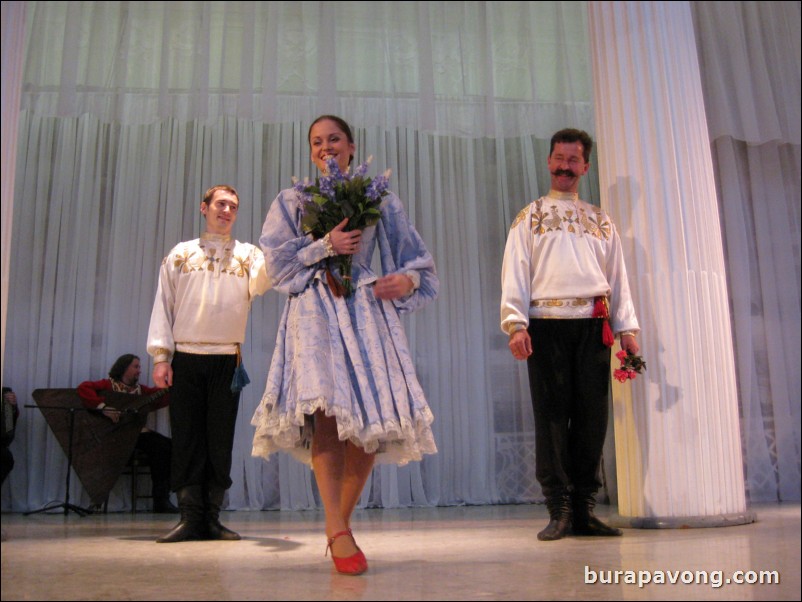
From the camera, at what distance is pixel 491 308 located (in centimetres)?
571

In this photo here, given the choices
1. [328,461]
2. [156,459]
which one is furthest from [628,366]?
[156,459]

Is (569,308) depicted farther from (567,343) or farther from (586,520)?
(586,520)

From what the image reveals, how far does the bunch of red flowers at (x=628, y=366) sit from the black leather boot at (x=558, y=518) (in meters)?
0.51

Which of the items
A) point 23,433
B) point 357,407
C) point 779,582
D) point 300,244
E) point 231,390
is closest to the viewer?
point 779,582

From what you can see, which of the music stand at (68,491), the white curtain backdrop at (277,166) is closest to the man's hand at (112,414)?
the music stand at (68,491)

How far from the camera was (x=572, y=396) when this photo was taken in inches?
124

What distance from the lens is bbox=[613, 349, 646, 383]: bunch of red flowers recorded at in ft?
10.5

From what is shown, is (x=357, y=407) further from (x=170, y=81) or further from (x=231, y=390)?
(x=170, y=81)

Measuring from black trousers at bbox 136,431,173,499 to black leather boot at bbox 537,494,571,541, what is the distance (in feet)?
10.0

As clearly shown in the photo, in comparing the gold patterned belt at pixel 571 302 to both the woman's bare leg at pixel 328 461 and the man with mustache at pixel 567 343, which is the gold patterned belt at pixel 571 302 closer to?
the man with mustache at pixel 567 343

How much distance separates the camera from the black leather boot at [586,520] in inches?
120

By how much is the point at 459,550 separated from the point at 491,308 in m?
3.10

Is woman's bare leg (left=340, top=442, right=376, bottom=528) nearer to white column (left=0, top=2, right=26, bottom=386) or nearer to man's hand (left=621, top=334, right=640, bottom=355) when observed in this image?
white column (left=0, top=2, right=26, bottom=386)

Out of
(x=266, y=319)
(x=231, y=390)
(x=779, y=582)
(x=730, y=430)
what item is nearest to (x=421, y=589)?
(x=779, y=582)
